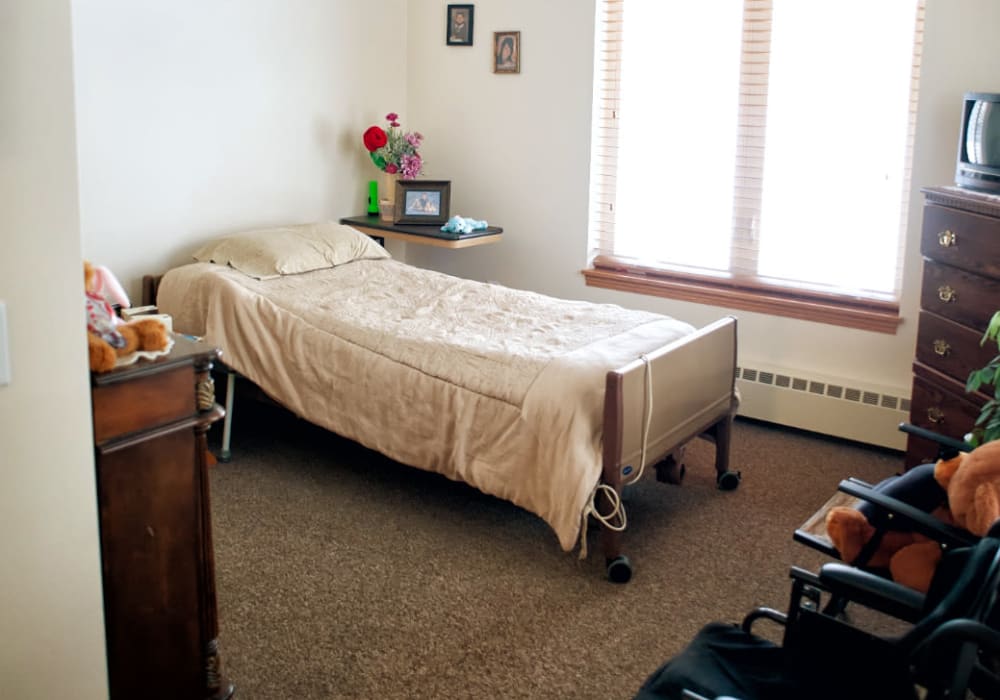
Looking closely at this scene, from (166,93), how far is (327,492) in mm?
1819

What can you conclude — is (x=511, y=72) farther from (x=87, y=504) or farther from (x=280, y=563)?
(x=87, y=504)

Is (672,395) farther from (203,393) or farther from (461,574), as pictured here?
(203,393)

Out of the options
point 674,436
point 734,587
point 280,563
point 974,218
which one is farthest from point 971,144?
point 280,563

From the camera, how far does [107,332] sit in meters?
1.88

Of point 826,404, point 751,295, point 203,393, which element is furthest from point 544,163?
point 203,393

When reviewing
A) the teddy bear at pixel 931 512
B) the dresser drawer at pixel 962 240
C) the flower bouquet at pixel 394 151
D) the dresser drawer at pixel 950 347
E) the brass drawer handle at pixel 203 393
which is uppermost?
the flower bouquet at pixel 394 151

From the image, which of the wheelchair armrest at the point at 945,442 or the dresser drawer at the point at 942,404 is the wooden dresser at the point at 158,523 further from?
the dresser drawer at the point at 942,404

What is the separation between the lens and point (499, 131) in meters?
4.95

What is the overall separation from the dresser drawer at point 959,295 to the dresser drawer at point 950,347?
0.09 ft

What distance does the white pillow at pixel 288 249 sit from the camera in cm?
405

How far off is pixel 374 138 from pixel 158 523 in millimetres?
3151

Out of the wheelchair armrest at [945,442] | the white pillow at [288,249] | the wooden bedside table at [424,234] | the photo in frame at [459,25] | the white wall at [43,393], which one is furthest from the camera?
the photo in frame at [459,25]

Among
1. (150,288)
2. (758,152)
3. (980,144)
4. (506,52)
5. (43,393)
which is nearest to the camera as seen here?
(43,393)

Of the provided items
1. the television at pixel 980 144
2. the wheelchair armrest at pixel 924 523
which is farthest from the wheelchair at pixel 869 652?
the television at pixel 980 144
